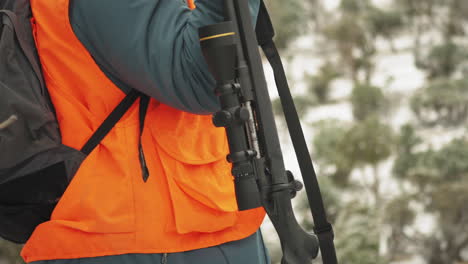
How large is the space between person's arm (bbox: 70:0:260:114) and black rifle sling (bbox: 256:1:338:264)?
0.09 m

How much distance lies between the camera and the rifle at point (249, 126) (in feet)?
1.82

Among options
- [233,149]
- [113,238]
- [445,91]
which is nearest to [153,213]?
[113,238]

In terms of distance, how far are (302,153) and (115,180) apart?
7.3 inches

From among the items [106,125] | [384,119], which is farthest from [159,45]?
[384,119]

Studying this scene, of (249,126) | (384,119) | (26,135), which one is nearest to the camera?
(249,126)

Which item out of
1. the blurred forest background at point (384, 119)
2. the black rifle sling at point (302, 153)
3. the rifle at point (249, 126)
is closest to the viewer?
the rifle at point (249, 126)

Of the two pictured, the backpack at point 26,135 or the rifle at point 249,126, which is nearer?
the rifle at point 249,126

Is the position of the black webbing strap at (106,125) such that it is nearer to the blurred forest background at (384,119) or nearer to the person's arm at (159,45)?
the person's arm at (159,45)

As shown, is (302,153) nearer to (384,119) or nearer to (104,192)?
(104,192)

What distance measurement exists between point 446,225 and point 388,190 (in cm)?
40

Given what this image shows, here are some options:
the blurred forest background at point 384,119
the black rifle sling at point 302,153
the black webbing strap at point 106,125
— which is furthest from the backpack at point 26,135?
the blurred forest background at point 384,119

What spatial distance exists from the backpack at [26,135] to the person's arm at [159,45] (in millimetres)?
70

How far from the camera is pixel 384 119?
130 inches

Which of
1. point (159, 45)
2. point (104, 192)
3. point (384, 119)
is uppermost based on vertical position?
point (384, 119)
